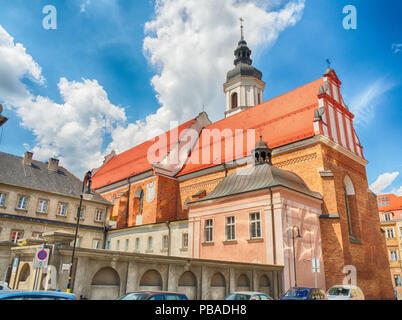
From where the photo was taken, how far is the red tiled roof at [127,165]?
119ft

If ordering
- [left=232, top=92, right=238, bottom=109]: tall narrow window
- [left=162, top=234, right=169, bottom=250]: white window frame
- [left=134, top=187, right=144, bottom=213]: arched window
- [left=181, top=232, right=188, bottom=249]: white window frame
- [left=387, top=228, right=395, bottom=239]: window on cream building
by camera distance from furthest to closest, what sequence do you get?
[left=387, top=228, right=395, bottom=239]: window on cream building
[left=232, top=92, right=238, bottom=109]: tall narrow window
[left=134, top=187, right=144, bottom=213]: arched window
[left=162, top=234, right=169, bottom=250]: white window frame
[left=181, top=232, right=188, bottom=249]: white window frame

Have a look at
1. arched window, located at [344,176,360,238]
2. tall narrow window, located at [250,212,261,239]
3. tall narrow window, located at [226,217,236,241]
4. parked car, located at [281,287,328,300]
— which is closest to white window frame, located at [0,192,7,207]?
tall narrow window, located at [226,217,236,241]

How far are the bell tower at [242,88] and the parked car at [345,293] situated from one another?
27.4m

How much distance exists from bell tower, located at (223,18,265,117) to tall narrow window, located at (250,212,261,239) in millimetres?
22951

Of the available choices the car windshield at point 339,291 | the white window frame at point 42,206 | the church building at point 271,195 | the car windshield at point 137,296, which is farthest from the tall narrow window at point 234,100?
the car windshield at point 137,296

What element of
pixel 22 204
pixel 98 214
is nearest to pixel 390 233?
pixel 98 214

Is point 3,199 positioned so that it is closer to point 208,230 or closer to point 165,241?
point 165,241

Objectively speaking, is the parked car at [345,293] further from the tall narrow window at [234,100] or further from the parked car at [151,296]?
the tall narrow window at [234,100]

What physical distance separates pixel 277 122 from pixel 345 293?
15.2 metres

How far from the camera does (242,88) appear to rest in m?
41.3

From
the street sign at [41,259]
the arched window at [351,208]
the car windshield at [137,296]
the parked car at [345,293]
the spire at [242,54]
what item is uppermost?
the spire at [242,54]

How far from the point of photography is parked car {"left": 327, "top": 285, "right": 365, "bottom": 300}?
589 inches

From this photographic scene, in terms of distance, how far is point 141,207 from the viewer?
3278 cm

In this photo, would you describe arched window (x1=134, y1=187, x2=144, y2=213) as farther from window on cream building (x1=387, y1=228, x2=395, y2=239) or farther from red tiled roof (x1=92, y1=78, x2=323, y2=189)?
window on cream building (x1=387, y1=228, x2=395, y2=239)
